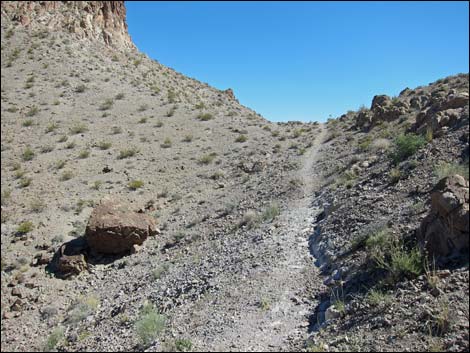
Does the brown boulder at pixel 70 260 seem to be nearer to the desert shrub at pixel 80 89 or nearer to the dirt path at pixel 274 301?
the dirt path at pixel 274 301

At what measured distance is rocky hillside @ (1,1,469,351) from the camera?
6207mm

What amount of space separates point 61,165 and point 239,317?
13220mm

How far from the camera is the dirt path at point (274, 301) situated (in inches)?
245

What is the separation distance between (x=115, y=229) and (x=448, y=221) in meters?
9.25

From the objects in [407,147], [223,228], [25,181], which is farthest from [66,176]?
[407,147]

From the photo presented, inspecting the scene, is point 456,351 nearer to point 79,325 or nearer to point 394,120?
point 79,325

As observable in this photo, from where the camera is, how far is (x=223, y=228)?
40.4ft

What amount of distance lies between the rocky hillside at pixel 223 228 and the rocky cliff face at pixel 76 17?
10.1m

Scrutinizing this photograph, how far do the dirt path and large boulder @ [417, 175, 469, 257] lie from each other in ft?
7.39

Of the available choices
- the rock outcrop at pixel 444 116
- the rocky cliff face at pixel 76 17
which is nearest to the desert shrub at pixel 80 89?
the rocky cliff face at pixel 76 17

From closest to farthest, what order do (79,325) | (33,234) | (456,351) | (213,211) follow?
(456,351) < (79,325) < (33,234) < (213,211)

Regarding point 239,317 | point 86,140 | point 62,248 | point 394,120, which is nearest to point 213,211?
point 62,248

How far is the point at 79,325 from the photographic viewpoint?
879 cm

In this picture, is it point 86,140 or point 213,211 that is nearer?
point 213,211
